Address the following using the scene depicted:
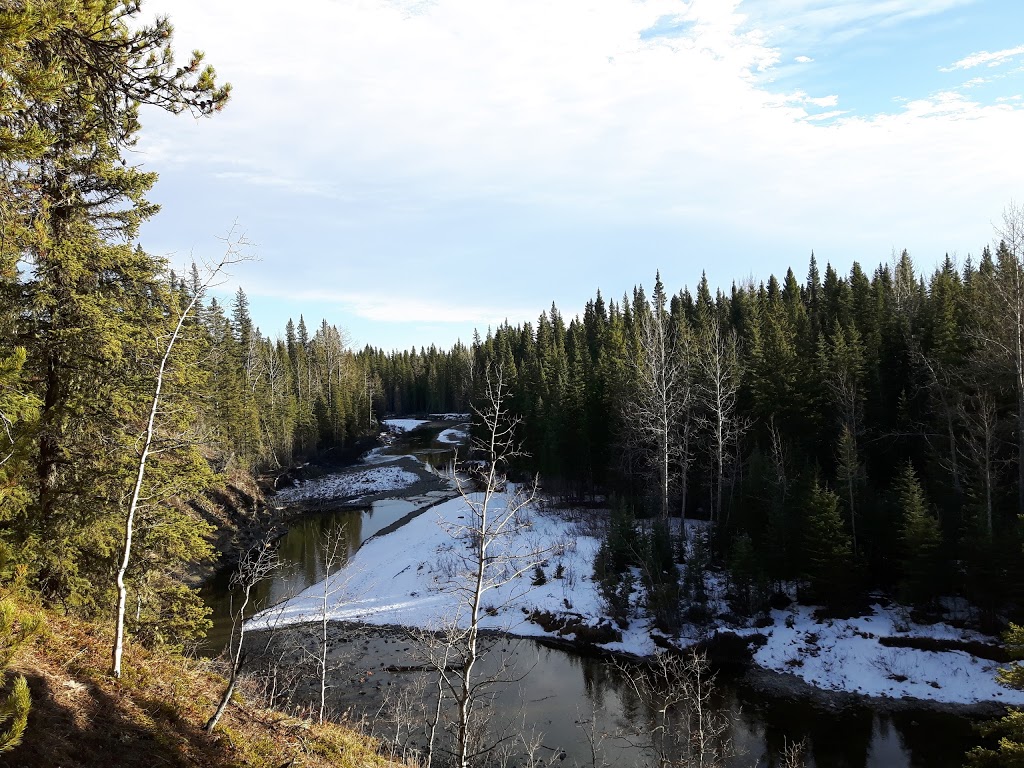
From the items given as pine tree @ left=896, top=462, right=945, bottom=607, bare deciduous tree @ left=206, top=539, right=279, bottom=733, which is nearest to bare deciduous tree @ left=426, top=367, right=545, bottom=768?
bare deciduous tree @ left=206, top=539, right=279, bottom=733

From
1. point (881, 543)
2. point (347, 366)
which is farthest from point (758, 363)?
point (347, 366)

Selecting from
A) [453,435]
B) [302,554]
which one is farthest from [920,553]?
[453,435]

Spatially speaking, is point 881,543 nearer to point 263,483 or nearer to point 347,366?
point 263,483

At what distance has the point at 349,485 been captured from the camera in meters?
54.0

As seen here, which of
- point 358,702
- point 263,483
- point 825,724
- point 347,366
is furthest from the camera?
point 347,366

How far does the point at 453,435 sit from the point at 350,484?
30440 mm

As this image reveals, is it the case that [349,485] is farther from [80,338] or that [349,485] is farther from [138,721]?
[138,721]

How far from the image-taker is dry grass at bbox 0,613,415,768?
7172 millimetres

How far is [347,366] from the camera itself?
96188 millimetres

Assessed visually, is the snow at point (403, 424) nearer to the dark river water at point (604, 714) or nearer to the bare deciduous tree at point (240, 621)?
the dark river water at point (604, 714)

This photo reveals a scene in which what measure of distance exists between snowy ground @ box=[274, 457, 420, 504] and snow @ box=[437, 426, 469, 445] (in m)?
19.1

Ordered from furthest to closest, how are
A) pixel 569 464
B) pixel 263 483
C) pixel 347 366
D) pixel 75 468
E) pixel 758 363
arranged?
pixel 347 366 < pixel 263 483 < pixel 569 464 < pixel 758 363 < pixel 75 468

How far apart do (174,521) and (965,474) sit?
3203 centimetres

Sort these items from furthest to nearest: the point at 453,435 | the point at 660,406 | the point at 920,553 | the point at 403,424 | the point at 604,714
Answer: the point at 403,424 → the point at 453,435 → the point at 660,406 → the point at 920,553 → the point at 604,714
